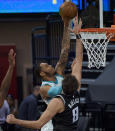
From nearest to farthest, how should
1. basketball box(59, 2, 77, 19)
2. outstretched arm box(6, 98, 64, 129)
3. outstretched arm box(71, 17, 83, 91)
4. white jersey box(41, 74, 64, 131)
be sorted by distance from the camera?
outstretched arm box(6, 98, 64, 129) → white jersey box(41, 74, 64, 131) → outstretched arm box(71, 17, 83, 91) → basketball box(59, 2, 77, 19)

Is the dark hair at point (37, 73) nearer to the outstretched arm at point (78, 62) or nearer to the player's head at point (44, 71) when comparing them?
the player's head at point (44, 71)

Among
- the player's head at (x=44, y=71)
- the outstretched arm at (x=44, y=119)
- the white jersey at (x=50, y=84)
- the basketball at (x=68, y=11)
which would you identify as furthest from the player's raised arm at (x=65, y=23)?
the outstretched arm at (x=44, y=119)

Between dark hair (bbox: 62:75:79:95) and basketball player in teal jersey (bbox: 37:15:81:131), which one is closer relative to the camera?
dark hair (bbox: 62:75:79:95)

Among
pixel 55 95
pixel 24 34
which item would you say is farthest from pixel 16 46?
pixel 55 95

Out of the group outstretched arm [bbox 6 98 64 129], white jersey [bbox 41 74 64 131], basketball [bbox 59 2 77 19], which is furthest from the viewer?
basketball [bbox 59 2 77 19]

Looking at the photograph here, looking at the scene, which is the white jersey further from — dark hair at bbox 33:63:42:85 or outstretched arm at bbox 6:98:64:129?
outstretched arm at bbox 6:98:64:129

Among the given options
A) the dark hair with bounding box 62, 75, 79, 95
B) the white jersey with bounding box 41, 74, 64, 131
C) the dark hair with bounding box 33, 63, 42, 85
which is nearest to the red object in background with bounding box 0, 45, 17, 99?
the dark hair with bounding box 33, 63, 42, 85

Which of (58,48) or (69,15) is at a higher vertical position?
(69,15)

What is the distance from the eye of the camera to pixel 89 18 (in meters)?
7.45

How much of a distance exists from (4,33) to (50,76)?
5.89 m

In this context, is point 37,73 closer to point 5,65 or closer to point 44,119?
point 44,119

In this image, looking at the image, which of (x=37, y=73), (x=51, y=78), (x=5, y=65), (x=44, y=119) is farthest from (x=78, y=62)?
(x=5, y=65)

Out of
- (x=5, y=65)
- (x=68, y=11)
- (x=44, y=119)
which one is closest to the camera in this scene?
(x=44, y=119)

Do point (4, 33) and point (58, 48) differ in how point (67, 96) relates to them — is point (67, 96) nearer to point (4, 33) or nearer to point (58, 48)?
point (58, 48)
